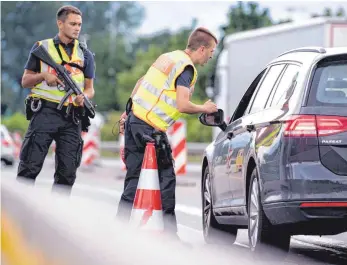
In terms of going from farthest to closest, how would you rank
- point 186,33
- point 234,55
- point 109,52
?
point 109,52 < point 186,33 < point 234,55

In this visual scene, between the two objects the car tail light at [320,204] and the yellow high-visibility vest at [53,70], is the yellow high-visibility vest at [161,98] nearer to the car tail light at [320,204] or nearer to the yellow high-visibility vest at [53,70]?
the yellow high-visibility vest at [53,70]

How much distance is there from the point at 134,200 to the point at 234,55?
2088 centimetres

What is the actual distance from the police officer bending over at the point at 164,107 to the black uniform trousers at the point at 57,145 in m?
1.06

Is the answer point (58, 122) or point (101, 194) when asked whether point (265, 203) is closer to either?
point (58, 122)

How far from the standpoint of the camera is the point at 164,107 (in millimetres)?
9711

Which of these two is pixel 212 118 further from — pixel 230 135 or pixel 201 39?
pixel 201 39

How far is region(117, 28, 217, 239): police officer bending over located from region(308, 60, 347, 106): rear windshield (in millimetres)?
1444

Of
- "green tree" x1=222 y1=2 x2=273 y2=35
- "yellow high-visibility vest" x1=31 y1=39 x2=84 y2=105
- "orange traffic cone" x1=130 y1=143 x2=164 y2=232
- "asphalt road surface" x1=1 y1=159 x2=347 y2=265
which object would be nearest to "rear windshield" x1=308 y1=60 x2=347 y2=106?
"asphalt road surface" x1=1 y1=159 x2=347 y2=265

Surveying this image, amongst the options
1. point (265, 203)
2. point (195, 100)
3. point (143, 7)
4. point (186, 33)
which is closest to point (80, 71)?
point (265, 203)

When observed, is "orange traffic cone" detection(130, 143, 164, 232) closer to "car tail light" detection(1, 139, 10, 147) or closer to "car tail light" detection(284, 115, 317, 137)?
"car tail light" detection(284, 115, 317, 137)

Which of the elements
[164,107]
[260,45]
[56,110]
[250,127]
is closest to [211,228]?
[164,107]

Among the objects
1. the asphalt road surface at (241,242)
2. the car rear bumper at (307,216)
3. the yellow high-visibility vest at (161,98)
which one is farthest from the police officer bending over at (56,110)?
the car rear bumper at (307,216)

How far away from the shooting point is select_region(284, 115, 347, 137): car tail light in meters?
7.93

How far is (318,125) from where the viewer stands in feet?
26.1
